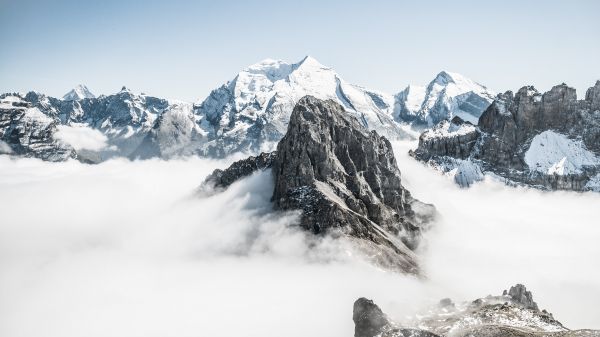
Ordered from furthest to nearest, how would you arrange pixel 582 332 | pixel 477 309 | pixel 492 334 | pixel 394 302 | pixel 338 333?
pixel 338 333 < pixel 394 302 < pixel 477 309 < pixel 492 334 < pixel 582 332

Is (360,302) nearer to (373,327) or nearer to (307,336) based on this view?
(373,327)

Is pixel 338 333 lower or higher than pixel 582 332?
lower

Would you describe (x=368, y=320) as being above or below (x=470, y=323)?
below

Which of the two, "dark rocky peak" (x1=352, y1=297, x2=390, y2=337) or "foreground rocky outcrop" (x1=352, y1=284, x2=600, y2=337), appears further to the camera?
"dark rocky peak" (x1=352, y1=297, x2=390, y2=337)

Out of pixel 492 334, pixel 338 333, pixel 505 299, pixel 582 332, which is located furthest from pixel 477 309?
pixel 338 333

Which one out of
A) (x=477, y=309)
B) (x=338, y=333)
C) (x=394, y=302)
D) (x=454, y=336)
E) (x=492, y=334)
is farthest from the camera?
(x=338, y=333)

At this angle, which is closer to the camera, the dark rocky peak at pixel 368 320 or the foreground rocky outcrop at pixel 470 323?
the foreground rocky outcrop at pixel 470 323

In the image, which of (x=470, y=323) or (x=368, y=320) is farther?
(x=470, y=323)

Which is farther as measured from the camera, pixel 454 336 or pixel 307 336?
pixel 307 336
